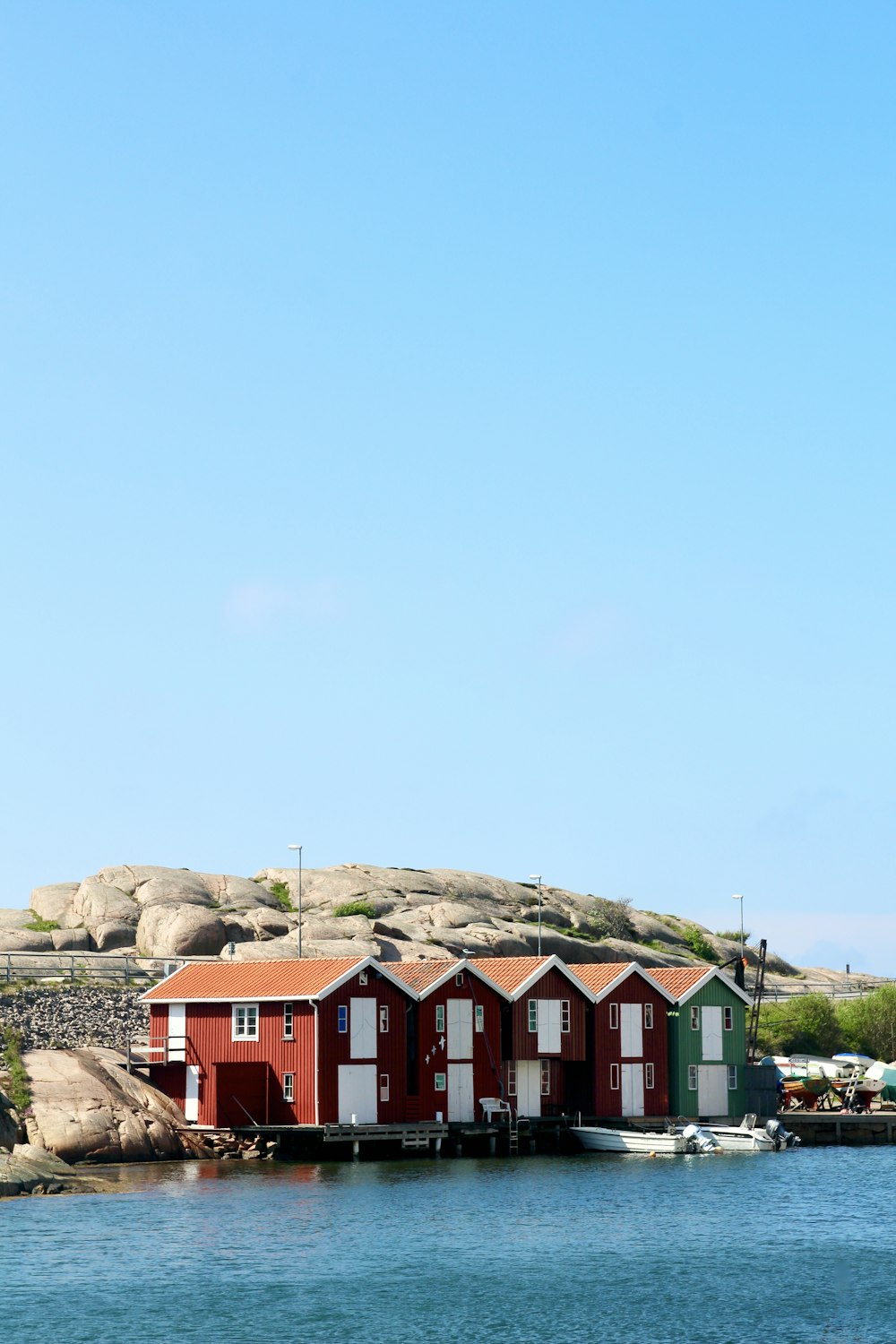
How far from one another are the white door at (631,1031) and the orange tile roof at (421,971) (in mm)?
9410

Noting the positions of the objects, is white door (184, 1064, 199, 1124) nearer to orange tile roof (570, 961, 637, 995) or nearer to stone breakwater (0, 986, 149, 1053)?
stone breakwater (0, 986, 149, 1053)

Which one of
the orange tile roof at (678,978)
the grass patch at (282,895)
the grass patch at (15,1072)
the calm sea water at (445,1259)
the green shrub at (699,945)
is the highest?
the grass patch at (282,895)

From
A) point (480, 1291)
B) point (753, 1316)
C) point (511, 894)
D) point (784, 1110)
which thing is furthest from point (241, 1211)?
point (511, 894)

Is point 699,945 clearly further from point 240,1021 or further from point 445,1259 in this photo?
point 445,1259

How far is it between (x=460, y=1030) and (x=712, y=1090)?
15714mm

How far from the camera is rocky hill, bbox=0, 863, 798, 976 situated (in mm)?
105438

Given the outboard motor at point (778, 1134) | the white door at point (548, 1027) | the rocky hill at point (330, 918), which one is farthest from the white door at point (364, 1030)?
the outboard motor at point (778, 1134)

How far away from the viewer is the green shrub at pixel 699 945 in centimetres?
13162

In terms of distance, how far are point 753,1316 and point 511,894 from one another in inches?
3071

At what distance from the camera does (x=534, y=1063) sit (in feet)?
285

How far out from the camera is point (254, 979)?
8181cm

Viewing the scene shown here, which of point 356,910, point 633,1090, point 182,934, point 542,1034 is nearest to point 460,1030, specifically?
point 542,1034

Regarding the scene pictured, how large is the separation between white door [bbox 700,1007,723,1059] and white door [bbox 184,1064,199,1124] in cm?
2669

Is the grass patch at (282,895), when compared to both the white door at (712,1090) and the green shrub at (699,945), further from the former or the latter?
the white door at (712,1090)
